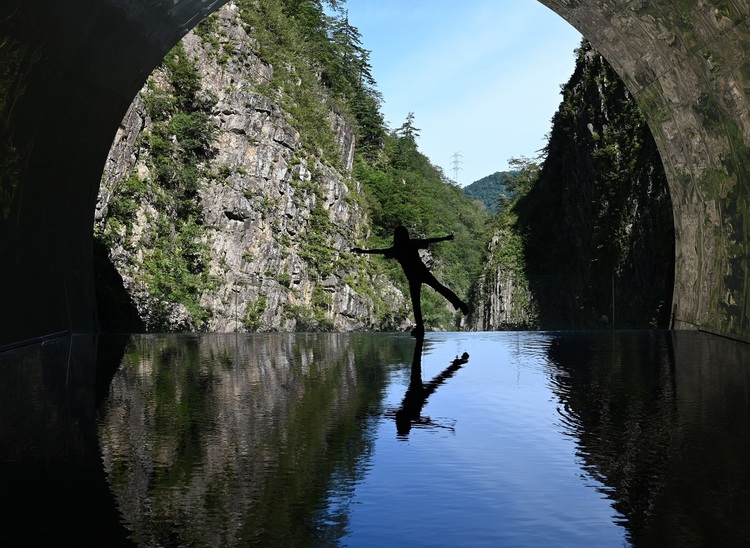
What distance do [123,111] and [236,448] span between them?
948cm

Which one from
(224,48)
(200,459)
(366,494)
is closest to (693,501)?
(366,494)

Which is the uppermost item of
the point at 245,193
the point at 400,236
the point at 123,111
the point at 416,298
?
the point at 245,193

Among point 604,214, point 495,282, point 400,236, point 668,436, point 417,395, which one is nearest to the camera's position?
point 668,436

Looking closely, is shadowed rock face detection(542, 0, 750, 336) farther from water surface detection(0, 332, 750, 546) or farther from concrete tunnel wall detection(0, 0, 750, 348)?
water surface detection(0, 332, 750, 546)

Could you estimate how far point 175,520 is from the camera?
9.45 feet

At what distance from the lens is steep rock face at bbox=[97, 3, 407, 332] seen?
3250 centimetres

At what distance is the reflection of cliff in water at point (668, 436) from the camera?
2.88m

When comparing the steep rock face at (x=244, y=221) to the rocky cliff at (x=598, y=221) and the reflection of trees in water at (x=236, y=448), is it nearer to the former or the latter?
the rocky cliff at (x=598, y=221)

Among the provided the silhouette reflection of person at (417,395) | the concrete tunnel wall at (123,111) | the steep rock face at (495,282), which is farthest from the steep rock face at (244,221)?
the silhouette reflection of person at (417,395)

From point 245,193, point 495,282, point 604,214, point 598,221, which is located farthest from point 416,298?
point 495,282

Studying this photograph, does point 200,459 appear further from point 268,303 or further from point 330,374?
point 268,303

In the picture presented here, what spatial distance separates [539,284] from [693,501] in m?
17.4

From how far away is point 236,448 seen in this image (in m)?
4.14

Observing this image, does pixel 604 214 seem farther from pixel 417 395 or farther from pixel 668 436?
pixel 668 436
